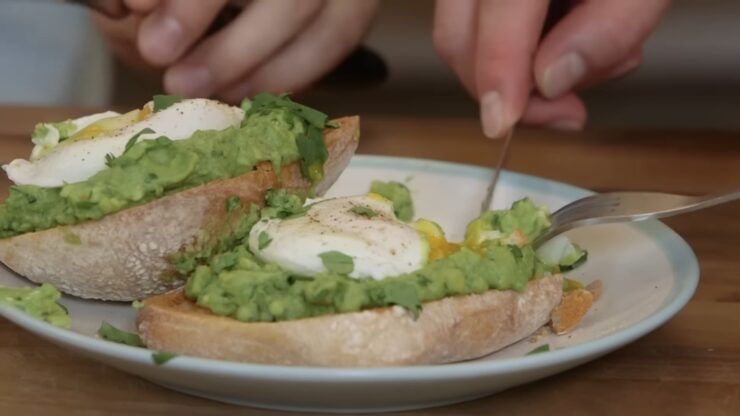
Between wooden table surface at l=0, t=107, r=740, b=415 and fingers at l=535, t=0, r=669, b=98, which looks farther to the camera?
fingers at l=535, t=0, r=669, b=98

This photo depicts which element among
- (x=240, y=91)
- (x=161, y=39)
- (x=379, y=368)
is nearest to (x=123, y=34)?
(x=240, y=91)

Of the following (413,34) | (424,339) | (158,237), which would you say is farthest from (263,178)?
(413,34)

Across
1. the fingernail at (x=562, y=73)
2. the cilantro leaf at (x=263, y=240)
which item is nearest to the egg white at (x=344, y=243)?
the cilantro leaf at (x=263, y=240)

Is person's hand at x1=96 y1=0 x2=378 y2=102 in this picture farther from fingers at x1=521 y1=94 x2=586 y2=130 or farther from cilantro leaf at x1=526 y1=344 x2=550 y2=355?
cilantro leaf at x1=526 y1=344 x2=550 y2=355

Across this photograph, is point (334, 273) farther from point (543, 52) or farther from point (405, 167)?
point (543, 52)

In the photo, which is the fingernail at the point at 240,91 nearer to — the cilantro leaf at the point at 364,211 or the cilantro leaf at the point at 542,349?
the cilantro leaf at the point at 364,211

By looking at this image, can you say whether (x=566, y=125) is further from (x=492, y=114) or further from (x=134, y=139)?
(x=134, y=139)

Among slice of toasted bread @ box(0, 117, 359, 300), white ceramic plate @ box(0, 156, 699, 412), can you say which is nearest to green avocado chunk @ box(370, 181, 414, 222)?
white ceramic plate @ box(0, 156, 699, 412)
